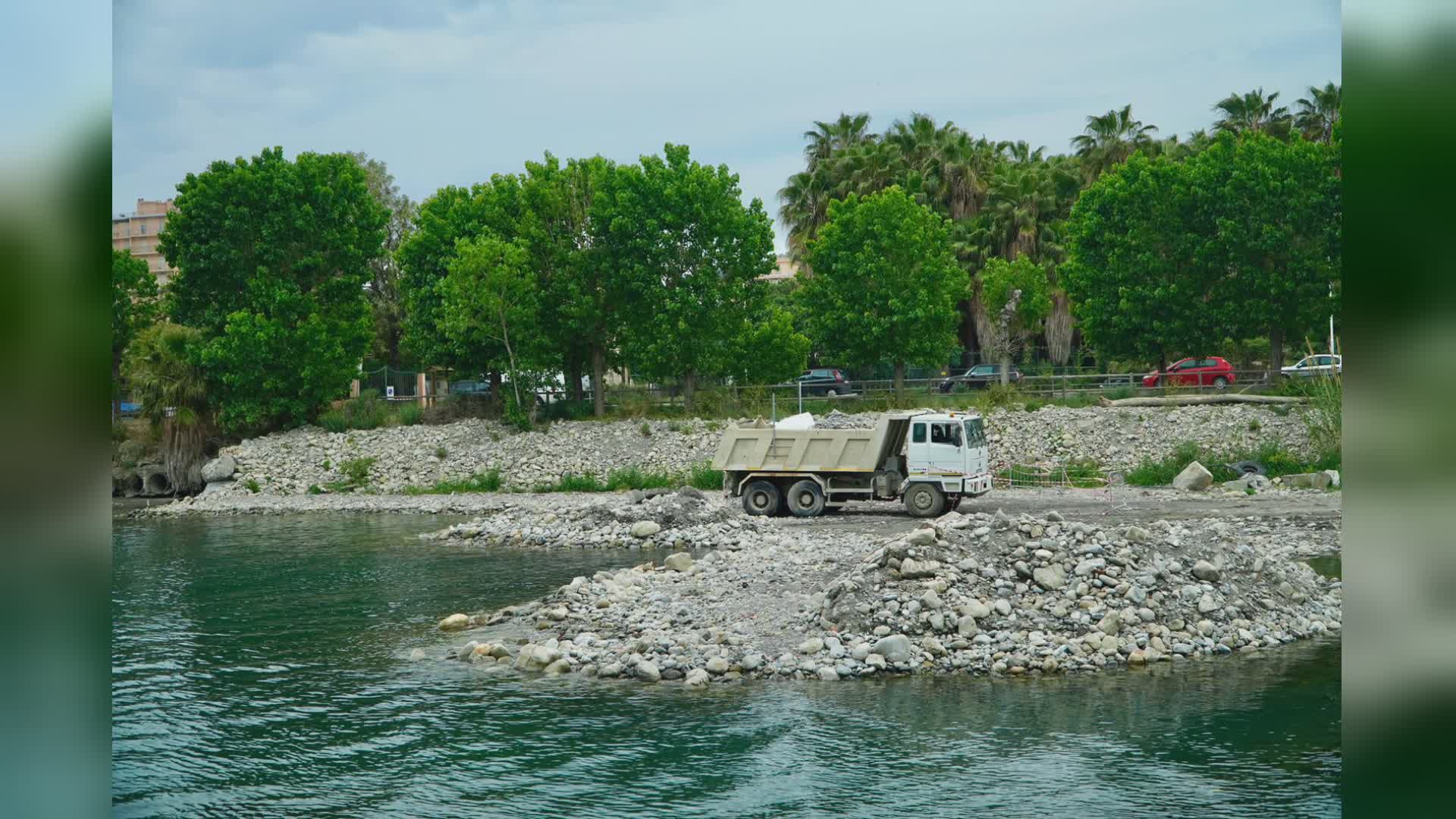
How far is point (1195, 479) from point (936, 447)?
8562 mm

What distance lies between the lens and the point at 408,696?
12.4 meters

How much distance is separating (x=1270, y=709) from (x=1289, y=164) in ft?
105

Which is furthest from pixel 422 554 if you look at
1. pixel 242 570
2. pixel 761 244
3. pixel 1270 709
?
pixel 761 244

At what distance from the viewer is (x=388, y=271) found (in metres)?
58.5

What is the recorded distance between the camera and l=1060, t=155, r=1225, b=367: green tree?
40.0 m

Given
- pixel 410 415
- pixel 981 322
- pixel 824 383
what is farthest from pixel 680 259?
pixel 981 322

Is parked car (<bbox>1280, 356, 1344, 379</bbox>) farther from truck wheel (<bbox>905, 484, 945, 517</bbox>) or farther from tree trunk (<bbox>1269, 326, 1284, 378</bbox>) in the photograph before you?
truck wheel (<bbox>905, 484, 945, 517</bbox>)

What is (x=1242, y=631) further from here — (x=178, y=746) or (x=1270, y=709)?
(x=178, y=746)

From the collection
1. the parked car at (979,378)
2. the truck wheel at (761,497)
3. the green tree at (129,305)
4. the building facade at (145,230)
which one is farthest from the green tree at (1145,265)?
the building facade at (145,230)

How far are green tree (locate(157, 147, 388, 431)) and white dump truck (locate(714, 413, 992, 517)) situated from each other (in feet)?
71.2

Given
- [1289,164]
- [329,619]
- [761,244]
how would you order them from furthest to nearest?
[761,244]
[1289,164]
[329,619]

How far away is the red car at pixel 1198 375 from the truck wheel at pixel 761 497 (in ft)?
61.3

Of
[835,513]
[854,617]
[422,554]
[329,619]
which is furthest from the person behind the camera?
[835,513]
